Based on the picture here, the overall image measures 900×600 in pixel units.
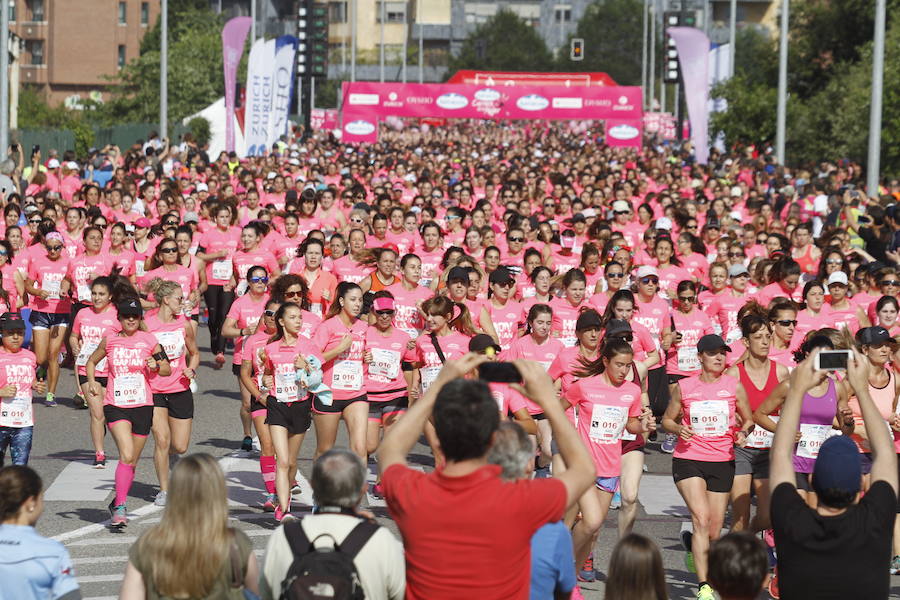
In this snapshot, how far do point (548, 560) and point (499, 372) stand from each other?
1.08 metres

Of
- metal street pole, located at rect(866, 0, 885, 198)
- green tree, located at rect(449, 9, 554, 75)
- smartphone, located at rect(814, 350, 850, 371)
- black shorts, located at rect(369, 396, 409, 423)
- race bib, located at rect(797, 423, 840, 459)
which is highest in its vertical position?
green tree, located at rect(449, 9, 554, 75)

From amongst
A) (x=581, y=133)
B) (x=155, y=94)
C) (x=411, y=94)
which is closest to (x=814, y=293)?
→ (x=411, y=94)

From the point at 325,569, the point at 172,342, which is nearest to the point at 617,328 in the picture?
the point at 172,342

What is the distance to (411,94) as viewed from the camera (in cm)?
4581

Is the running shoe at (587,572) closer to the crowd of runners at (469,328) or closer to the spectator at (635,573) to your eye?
the crowd of runners at (469,328)

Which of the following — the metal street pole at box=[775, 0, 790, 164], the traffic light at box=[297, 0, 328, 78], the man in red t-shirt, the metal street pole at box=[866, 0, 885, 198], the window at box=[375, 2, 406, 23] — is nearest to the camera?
the man in red t-shirt

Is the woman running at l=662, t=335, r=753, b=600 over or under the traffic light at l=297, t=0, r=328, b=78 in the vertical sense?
under

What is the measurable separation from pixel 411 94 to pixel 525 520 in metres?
41.3

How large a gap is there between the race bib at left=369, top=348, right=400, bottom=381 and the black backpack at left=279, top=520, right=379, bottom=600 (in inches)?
264

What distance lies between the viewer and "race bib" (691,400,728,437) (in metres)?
9.53

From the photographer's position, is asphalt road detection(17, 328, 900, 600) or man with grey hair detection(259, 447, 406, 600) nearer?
man with grey hair detection(259, 447, 406, 600)

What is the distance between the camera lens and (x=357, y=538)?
527 cm

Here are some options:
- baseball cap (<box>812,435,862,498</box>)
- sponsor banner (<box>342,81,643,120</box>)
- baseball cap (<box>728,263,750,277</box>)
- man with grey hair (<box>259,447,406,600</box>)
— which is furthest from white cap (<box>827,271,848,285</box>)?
sponsor banner (<box>342,81,643,120</box>)

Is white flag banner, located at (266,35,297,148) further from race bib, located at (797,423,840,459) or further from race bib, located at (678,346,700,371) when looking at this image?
race bib, located at (797,423,840,459)
